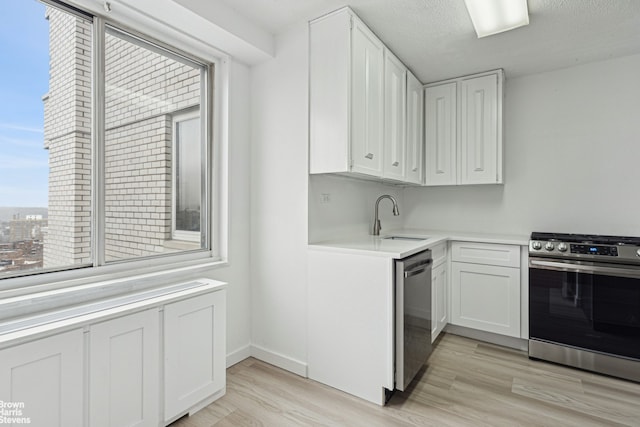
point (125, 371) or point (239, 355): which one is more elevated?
point (125, 371)

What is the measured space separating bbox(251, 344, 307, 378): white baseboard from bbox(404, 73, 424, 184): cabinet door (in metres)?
1.85

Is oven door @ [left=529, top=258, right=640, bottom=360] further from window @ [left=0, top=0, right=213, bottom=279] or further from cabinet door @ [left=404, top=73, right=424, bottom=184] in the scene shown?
window @ [left=0, top=0, right=213, bottom=279]

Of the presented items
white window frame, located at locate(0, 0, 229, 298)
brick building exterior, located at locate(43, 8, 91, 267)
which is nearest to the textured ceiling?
white window frame, located at locate(0, 0, 229, 298)

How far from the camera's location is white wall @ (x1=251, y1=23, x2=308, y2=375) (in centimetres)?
232

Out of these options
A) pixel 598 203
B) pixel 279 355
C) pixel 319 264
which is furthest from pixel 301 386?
pixel 598 203

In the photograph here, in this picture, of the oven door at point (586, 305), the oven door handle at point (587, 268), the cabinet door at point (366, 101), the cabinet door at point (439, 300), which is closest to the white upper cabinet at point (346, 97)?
the cabinet door at point (366, 101)

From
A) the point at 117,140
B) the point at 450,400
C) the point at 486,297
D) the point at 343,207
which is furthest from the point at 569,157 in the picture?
the point at 117,140

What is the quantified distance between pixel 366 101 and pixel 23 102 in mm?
1963

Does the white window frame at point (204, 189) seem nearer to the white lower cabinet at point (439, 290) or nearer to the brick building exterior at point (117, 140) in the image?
the brick building exterior at point (117, 140)

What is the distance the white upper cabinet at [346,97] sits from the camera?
211 centimetres

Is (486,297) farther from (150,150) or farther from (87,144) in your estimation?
(87,144)

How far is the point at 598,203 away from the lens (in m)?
2.88

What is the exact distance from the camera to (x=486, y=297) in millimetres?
2854

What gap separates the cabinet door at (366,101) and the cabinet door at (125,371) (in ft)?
5.09
